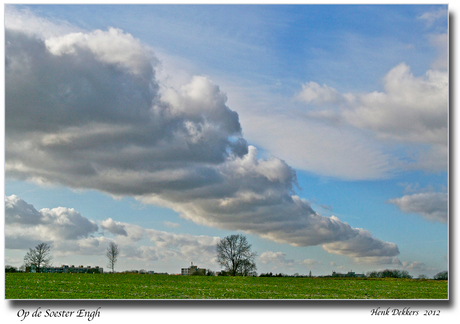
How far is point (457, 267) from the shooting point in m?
22.4

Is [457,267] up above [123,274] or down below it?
above

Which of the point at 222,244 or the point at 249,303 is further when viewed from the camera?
the point at 222,244

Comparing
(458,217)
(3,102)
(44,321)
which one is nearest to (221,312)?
(44,321)

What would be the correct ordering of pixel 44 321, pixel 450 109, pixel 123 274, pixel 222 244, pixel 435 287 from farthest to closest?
pixel 222 244, pixel 123 274, pixel 435 287, pixel 450 109, pixel 44 321

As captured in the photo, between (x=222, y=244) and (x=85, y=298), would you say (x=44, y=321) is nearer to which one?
(x=85, y=298)

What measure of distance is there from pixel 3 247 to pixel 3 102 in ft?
27.3

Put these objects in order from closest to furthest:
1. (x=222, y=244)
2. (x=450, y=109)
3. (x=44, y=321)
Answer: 1. (x=44, y=321)
2. (x=450, y=109)
3. (x=222, y=244)

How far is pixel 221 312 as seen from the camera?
2172cm

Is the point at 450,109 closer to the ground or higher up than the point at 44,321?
higher up

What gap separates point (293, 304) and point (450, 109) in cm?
1436

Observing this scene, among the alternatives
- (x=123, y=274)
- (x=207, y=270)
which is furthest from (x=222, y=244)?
(x=123, y=274)

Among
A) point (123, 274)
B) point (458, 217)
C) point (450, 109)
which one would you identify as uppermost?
point (450, 109)

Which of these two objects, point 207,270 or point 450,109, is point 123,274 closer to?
point 207,270

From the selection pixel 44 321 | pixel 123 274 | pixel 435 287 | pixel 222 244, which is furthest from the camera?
pixel 222 244
